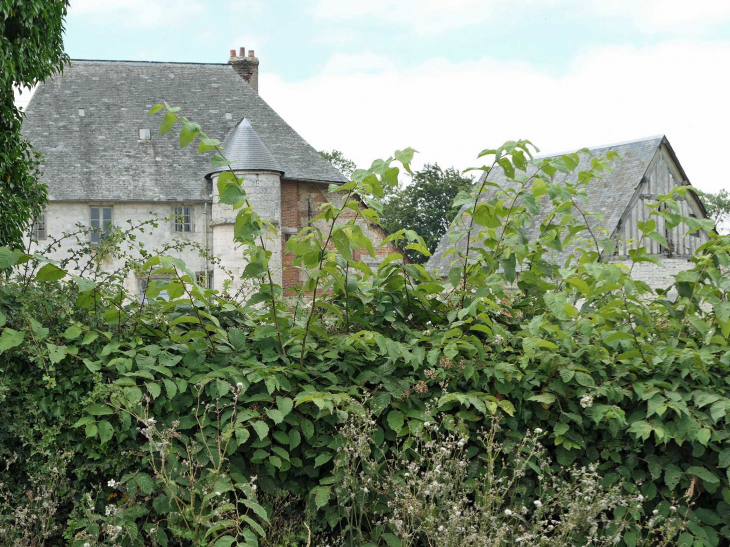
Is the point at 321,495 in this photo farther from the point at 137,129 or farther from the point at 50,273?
the point at 137,129

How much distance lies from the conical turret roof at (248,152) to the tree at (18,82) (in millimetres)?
17773

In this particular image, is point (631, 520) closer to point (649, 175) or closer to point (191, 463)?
point (191, 463)

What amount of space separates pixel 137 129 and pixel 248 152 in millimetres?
5916

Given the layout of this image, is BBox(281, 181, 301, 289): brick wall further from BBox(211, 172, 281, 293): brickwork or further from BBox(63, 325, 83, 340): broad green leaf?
BBox(63, 325, 83, 340): broad green leaf

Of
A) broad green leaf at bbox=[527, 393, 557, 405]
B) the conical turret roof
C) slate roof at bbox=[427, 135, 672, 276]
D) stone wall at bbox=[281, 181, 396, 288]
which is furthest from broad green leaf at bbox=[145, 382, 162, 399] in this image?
stone wall at bbox=[281, 181, 396, 288]

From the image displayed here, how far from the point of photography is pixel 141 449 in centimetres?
308

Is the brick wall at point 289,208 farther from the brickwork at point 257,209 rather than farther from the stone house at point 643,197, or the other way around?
the stone house at point 643,197

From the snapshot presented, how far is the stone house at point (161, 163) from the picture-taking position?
2691 cm

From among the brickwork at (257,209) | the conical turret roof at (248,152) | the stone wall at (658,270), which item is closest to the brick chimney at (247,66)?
the conical turret roof at (248,152)

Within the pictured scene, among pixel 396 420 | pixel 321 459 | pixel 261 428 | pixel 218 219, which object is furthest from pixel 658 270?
pixel 261 428

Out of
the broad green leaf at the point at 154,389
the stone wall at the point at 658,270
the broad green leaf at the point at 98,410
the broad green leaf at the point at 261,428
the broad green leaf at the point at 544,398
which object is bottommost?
the stone wall at the point at 658,270

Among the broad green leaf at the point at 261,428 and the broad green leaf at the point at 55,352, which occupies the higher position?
the broad green leaf at the point at 55,352

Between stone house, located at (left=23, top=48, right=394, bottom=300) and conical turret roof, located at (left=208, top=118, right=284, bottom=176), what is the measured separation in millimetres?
43

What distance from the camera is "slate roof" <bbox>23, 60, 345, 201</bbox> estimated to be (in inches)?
1093
